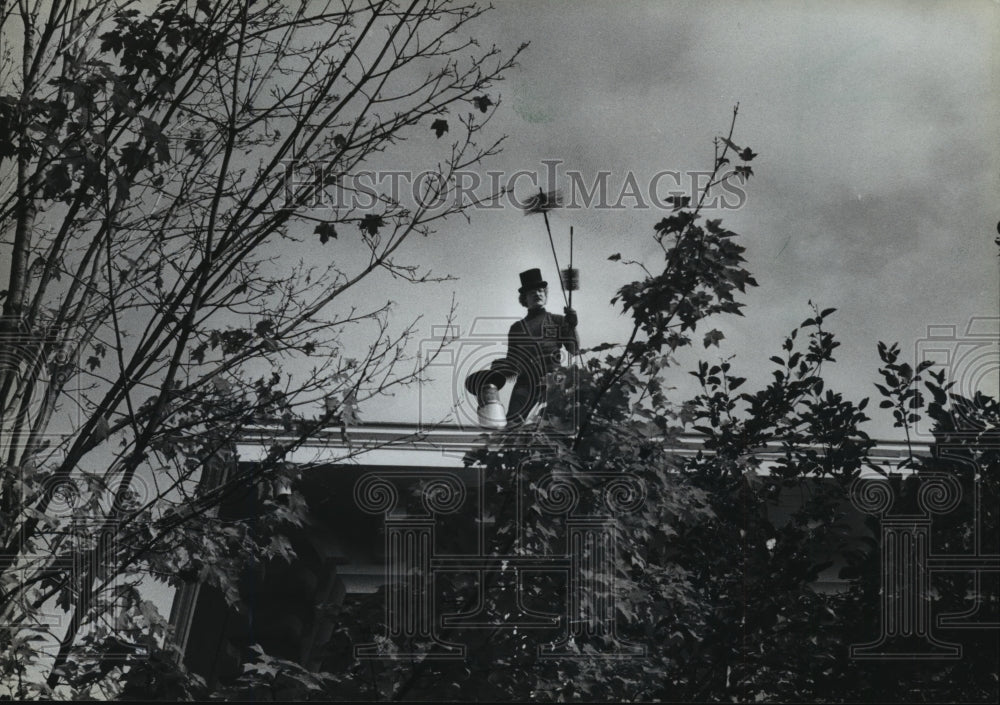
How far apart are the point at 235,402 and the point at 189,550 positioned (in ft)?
2.84

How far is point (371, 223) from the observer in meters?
6.52

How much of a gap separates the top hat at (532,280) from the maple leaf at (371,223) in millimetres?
1994

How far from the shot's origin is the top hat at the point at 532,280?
8422mm

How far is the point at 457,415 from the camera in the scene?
7055 millimetres

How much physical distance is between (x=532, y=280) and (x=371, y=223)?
2.24 metres

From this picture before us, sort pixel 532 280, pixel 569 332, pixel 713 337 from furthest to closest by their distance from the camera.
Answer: pixel 532 280
pixel 569 332
pixel 713 337

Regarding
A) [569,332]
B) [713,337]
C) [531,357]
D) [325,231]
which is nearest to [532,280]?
[569,332]

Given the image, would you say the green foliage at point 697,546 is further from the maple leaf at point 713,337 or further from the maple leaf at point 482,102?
the maple leaf at point 482,102

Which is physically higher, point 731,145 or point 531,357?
point 731,145

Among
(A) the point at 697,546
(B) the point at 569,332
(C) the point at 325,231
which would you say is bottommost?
(A) the point at 697,546

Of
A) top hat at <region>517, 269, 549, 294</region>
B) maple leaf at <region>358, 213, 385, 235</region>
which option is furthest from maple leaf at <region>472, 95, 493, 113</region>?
top hat at <region>517, 269, 549, 294</region>

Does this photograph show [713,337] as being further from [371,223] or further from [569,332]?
[371,223]

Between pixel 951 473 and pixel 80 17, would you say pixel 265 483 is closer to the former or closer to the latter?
pixel 80 17

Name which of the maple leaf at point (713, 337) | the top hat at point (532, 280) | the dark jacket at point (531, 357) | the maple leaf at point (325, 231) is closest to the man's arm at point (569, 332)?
the dark jacket at point (531, 357)
